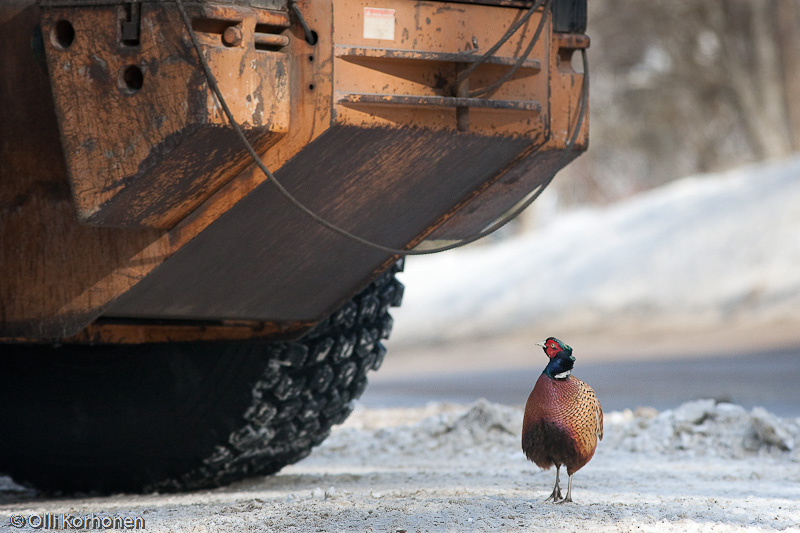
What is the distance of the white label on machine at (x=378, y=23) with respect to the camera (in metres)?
3.62

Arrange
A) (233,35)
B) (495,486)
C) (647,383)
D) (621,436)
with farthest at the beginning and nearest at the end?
(647,383)
(621,436)
(495,486)
(233,35)

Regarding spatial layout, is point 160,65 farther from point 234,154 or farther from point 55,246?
point 55,246

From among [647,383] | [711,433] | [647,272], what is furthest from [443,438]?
[647,272]

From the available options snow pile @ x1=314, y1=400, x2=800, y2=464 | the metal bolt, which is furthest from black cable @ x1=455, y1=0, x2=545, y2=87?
snow pile @ x1=314, y1=400, x2=800, y2=464

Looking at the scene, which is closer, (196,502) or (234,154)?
(234,154)

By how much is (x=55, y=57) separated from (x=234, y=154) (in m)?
0.59

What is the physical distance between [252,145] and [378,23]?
1.67 ft

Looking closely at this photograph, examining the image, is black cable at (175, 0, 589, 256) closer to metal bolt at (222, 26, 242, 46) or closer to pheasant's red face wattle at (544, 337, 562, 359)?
metal bolt at (222, 26, 242, 46)

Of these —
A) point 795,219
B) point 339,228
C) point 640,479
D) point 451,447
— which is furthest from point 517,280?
point 339,228

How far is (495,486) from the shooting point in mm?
4730

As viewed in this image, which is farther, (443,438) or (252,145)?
(443,438)

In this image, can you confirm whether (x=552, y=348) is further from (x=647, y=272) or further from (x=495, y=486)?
(x=647, y=272)

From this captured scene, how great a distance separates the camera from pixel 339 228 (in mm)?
4031

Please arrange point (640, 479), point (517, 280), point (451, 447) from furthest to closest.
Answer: point (517, 280), point (451, 447), point (640, 479)
